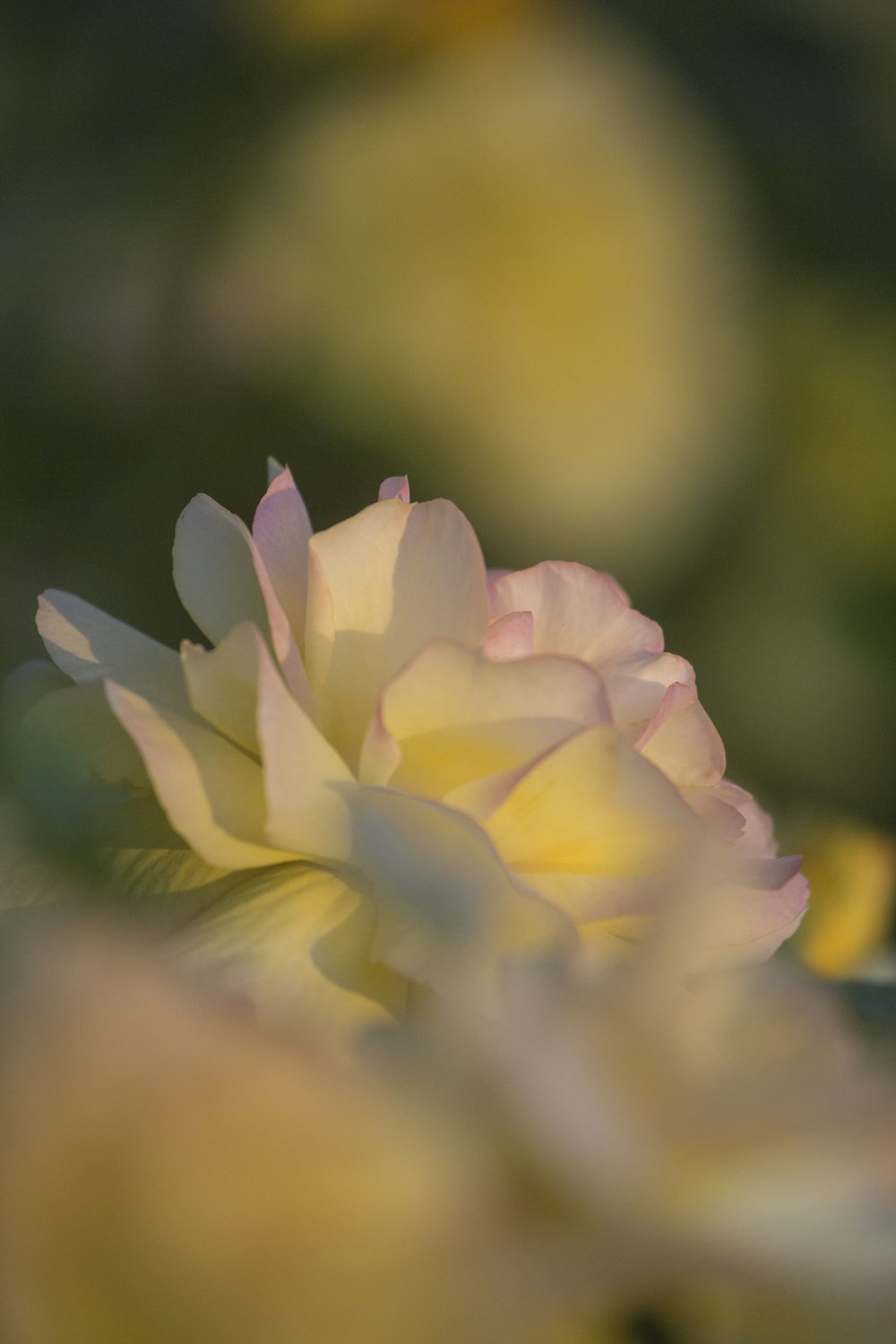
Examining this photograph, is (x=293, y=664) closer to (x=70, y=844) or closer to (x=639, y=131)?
(x=70, y=844)

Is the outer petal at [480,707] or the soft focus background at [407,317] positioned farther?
the soft focus background at [407,317]

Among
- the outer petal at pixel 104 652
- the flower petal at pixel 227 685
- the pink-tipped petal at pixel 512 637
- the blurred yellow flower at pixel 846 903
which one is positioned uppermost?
the pink-tipped petal at pixel 512 637

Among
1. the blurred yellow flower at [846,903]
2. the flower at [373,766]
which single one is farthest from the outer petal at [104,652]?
the blurred yellow flower at [846,903]

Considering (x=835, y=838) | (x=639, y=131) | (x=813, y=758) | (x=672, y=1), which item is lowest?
(x=813, y=758)

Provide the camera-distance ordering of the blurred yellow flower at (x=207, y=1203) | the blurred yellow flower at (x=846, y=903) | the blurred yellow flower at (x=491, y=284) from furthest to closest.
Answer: the blurred yellow flower at (x=491, y=284) < the blurred yellow flower at (x=846, y=903) < the blurred yellow flower at (x=207, y=1203)

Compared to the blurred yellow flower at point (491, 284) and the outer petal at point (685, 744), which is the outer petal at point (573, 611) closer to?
the outer petal at point (685, 744)

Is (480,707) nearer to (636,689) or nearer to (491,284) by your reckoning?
(636,689)

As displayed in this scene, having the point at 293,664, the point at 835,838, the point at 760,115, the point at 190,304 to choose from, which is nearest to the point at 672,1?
the point at 760,115
